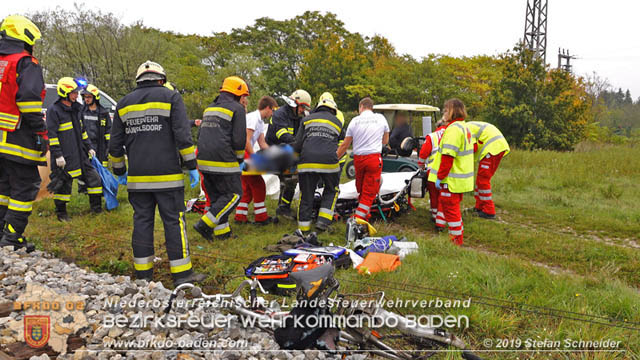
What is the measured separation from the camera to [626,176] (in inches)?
426

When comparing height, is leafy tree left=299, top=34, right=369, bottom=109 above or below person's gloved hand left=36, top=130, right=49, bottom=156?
above

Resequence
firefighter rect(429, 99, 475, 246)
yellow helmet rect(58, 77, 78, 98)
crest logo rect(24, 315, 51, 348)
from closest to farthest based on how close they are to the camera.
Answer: crest logo rect(24, 315, 51, 348) → firefighter rect(429, 99, 475, 246) → yellow helmet rect(58, 77, 78, 98)

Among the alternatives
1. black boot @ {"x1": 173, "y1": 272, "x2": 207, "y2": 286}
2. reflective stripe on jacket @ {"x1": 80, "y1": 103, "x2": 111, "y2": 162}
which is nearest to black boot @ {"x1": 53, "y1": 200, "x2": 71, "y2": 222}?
reflective stripe on jacket @ {"x1": 80, "y1": 103, "x2": 111, "y2": 162}

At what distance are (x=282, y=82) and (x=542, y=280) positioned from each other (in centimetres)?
3119

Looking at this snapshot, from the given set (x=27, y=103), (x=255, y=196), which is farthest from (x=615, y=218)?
(x=27, y=103)

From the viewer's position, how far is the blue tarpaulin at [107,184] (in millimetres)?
6996

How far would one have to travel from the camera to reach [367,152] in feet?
20.4

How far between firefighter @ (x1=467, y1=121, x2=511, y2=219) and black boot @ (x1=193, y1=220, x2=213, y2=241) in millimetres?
4561

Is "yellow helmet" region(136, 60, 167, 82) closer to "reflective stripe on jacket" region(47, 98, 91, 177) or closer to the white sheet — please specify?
"reflective stripe on jacket" region(47, 98, 91, 177)

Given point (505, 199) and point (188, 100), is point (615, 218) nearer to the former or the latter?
point (505, 199)

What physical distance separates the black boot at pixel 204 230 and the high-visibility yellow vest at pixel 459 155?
3302 mm

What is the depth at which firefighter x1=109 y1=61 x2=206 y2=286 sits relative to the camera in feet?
13.0

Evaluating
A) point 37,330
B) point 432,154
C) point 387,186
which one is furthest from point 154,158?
point 432,154

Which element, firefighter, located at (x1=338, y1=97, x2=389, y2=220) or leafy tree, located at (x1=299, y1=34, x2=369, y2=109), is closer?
firefighter, located at (x1=338, y1=97, x2=389, y2=220)
